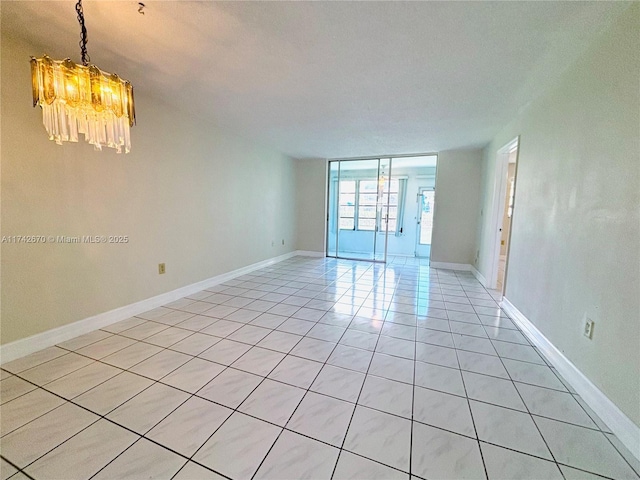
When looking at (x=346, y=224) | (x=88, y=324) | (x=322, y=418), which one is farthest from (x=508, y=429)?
(x=346, y=224)

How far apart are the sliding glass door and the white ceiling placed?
135 inches

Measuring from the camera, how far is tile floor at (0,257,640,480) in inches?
46.4

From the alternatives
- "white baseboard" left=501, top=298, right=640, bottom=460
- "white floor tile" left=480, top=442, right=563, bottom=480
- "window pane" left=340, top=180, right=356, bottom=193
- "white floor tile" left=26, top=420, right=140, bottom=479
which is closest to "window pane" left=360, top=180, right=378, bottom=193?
"window pane" left=340, top=180, right=356, bottom=193

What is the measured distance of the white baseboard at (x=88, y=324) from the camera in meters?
1.93

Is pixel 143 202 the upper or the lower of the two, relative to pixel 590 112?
lower

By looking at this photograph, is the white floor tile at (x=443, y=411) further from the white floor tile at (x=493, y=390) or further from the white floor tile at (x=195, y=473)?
the white floor tile at (x=195, y=473)

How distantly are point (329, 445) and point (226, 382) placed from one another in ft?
2.65

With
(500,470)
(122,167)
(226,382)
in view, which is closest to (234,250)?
(122,167)

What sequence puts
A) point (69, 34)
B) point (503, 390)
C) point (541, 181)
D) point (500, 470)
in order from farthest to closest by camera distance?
point (541, 181) → point (69, 34) → point (503, 390) → point (500, 470)

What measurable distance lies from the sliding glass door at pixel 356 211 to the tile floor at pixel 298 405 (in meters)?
3.91

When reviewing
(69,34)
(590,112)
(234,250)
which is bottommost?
(234,250)

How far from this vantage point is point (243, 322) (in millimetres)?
2613

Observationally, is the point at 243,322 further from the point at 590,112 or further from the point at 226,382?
the point at 590,112

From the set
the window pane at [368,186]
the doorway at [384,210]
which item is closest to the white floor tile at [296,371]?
the doorway at [384,210]
